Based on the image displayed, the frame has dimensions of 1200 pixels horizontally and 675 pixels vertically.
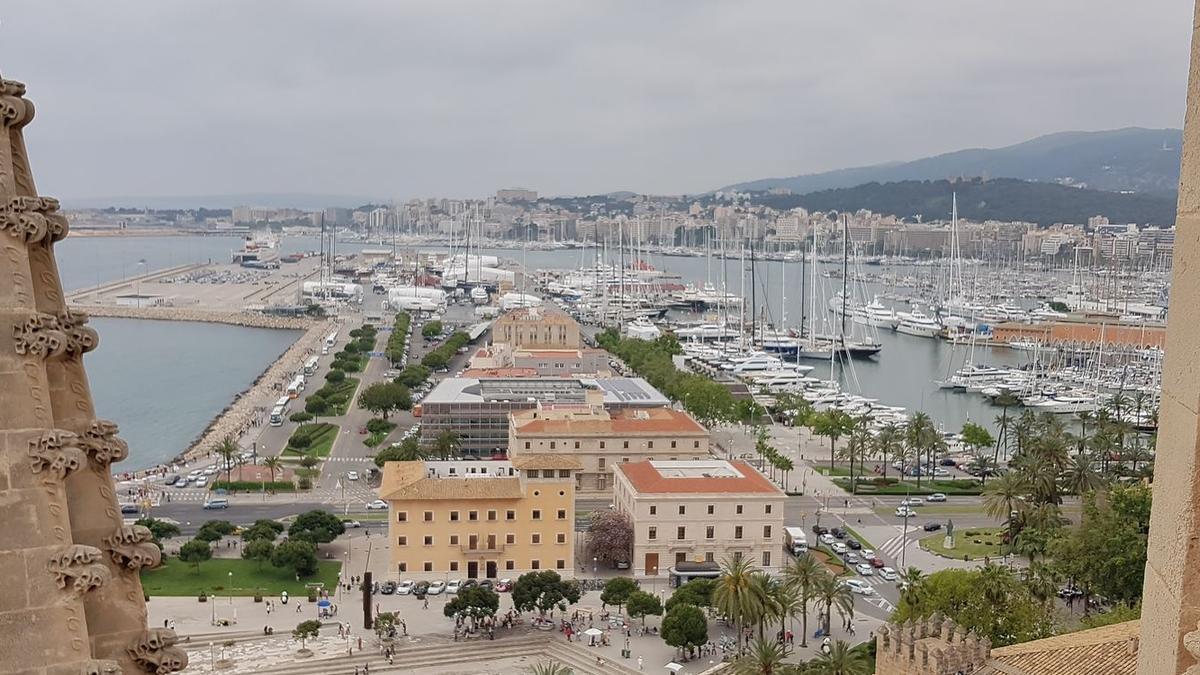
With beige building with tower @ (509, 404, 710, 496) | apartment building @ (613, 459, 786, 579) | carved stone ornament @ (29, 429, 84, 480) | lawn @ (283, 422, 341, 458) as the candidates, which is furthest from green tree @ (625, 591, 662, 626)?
carved stone ornament @ (29, 429, 84, 480)

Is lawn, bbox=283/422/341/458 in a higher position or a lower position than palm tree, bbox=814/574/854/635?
lower

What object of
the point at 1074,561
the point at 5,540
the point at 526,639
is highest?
the point at 5,540

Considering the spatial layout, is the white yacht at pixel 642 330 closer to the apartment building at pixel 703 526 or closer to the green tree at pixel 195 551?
the apartment building at pixel 703 526

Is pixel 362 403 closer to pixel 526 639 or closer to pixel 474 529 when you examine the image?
pixel 474 529

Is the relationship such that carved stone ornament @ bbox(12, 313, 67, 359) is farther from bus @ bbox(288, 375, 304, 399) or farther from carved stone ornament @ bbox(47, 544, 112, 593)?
bus @ bbox(288, 375, 304, 399)

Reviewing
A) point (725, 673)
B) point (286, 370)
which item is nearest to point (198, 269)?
point (286, 370)

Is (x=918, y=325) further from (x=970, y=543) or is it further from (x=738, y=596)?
(x=738, y=596)
